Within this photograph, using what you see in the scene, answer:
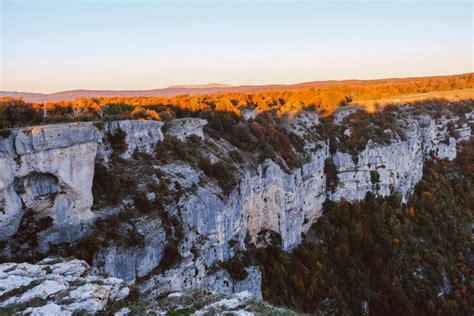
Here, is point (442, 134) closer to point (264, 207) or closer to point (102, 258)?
point (264, 207)

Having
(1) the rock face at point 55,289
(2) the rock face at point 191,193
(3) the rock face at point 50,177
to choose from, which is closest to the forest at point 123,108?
(2) the rock face at point 191,193

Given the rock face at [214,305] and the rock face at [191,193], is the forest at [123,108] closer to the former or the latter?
the rock face at [191,193]

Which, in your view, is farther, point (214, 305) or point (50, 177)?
point (50, 177)

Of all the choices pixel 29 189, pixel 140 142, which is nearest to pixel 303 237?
pixel 140 142

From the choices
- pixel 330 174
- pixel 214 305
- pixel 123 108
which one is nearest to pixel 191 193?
pixel 214 305

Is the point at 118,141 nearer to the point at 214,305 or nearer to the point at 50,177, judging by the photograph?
the point at 50,177

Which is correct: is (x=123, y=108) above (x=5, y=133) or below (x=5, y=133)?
above
